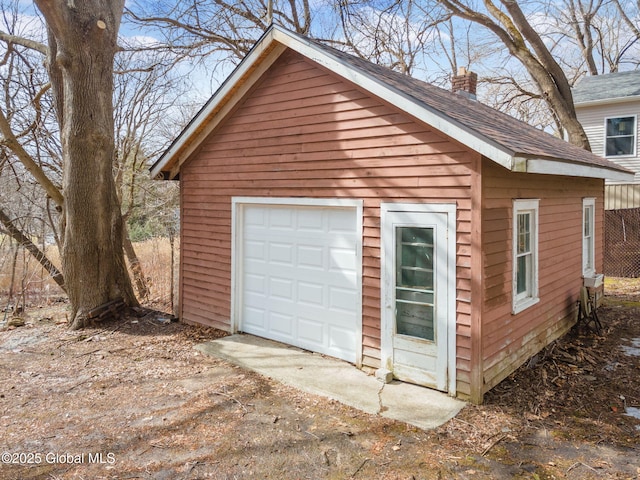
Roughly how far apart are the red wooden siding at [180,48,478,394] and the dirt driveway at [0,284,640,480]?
909 mm

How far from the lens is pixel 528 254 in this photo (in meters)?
6.11

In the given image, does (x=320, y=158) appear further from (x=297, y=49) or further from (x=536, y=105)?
(x=536, y=105)

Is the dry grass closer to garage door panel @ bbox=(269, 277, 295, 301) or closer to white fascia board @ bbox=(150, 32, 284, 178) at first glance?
white fascia board @ bbox=(150, 32, 284, 178)

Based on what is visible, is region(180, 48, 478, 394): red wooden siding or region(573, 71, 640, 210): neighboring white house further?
region(573, 71, 640, 210): neighboring white house

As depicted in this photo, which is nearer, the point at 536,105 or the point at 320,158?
the point at 320,158

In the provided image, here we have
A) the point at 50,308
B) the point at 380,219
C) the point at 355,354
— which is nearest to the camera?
the point at 380,219

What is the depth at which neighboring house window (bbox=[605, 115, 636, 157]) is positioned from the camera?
16.8 m

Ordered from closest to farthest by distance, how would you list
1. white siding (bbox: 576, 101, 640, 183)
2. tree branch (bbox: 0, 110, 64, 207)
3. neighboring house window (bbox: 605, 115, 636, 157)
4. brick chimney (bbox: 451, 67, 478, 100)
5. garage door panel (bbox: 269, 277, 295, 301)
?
1. garage door panel (bbox: 269, 277, 295, 301)
2. tree branch (bbox: 0, 110, 64, 207)
3. brick chimney (bbox: 451, 67, 478, 100)
4. white siding (bbox: 576, 101, 640, 183)
5. neighboring house window (bbox: 605, 115, 636, 157)

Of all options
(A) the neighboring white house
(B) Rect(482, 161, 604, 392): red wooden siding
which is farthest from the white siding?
(B) Rect(482, 161, 604, 392): red wooden siding

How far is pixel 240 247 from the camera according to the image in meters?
7.48

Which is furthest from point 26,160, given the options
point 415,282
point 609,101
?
point 609,101

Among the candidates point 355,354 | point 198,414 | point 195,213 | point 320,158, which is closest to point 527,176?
point 320,158

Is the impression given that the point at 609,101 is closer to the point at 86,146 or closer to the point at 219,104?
the point at 219,104

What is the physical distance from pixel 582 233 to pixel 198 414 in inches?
287
